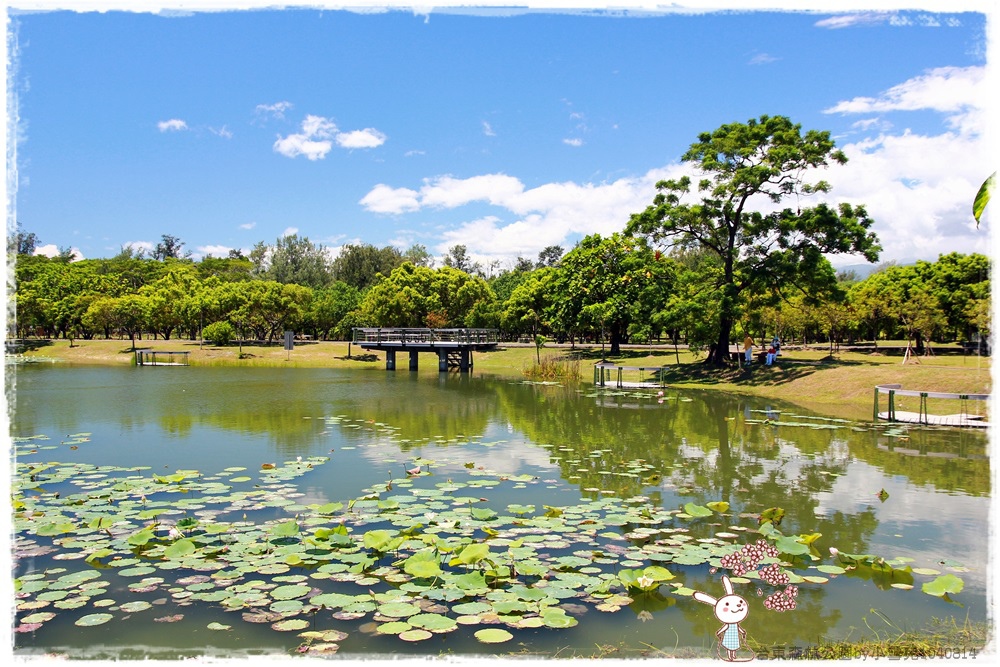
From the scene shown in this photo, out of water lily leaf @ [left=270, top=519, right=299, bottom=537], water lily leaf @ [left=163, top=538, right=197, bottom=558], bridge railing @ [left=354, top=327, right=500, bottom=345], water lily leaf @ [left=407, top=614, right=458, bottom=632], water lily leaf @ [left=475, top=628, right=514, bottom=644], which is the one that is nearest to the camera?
water lily leaf @ [left=475, top=628, right=514, bottom=644]

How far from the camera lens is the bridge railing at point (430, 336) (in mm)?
47938

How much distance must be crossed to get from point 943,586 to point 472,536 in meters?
5.07

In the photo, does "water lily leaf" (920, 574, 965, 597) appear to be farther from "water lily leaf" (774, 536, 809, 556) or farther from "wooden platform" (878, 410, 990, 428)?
"wooden platform" (878, 410, 990, 428)

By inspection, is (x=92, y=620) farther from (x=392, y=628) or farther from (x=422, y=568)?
(x=422, y=568)

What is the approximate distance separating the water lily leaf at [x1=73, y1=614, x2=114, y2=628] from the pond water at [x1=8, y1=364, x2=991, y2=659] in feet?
0.16

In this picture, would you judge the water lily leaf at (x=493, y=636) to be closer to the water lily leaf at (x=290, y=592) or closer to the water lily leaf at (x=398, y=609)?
the water lily leaf at (x=398, y=609)

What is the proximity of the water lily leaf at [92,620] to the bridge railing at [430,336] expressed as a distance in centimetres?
4079

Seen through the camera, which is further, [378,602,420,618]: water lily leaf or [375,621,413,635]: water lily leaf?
[378,602,420,618]: water lily leaf

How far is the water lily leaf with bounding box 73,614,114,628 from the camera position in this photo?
620 centimetres

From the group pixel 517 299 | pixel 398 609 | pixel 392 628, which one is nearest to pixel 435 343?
pixel 517 299

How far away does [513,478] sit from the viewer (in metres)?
12.6

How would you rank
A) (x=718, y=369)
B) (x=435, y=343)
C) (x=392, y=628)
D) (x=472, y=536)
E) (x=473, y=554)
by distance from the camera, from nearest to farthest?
1. (x=392, y=628)
2. (x=473, y=554)
3. (x=472, y=536)
4. (x=718, y=369)
5. (x=435, y=343)

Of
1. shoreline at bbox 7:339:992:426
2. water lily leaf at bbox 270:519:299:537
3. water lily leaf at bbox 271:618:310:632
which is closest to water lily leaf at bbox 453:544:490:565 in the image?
water lily leaf at bbox 271:618:310:632

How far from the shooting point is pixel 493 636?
232 inches
